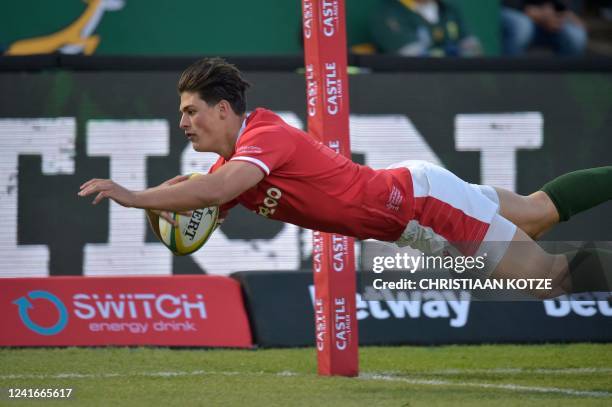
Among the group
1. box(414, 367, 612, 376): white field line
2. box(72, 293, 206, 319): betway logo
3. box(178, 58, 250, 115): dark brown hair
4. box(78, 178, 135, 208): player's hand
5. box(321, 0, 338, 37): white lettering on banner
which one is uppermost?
box(321, 0, 338, 37): white lettering on banner

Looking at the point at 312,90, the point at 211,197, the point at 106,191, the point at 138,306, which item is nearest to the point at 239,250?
the point at 138,306

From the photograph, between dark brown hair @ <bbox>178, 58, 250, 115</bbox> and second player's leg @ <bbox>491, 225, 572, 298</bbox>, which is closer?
dark brown hair @ <bbox>178, 58, 250, 115</bbox>

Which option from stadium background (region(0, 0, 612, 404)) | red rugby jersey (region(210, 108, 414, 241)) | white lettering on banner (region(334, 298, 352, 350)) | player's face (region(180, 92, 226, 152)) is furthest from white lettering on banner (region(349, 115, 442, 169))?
player's face (region(180, 92, 226, 152))

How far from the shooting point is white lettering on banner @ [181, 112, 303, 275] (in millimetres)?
9883

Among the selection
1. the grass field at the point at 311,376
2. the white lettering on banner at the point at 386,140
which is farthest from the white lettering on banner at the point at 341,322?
the white lettering on banner at the point at 386,140

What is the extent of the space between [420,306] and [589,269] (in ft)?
7.35

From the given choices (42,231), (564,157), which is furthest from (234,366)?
(564,157)

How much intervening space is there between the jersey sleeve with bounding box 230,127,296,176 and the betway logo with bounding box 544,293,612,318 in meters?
3.63

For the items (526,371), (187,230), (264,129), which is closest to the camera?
(264,129)

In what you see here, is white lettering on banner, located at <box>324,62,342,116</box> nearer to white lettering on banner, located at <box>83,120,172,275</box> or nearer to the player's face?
the player's face

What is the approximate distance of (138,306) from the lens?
9.21m

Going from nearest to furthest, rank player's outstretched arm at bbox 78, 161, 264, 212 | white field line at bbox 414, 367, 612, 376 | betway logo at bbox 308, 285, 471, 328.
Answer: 1. player's outstretched arm at bbox 78, 161, 264, 212
2. white field line at bbox 414, 367, 612, 376
3. betway logo at bbox 308, 285, 471, 328

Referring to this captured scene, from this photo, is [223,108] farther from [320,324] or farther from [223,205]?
[320,324]

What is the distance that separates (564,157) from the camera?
1023cm
